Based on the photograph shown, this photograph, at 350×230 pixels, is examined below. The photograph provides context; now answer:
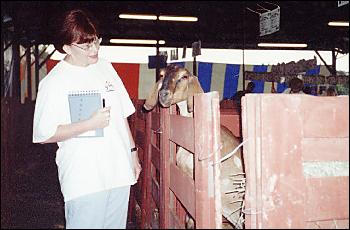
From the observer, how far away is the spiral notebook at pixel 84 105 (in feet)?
6.26

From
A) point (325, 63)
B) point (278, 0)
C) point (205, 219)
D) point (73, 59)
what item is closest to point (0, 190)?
point (73, 59)

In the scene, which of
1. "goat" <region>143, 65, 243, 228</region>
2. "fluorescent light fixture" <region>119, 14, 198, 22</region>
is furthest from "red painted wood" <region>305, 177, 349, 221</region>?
"fluorescent light fixture" <region>119, 14, 198, 22</region>

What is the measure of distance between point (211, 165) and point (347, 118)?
0.53 meters

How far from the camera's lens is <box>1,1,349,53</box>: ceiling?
7.48 m

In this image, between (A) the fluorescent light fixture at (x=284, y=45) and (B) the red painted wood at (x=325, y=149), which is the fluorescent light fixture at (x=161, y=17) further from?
(B) the red painted wood at (x=325, y=149)

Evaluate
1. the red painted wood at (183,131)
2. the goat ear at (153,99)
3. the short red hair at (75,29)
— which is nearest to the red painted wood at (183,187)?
the red painted wood at (183,131)

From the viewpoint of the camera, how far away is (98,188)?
75.0 inches

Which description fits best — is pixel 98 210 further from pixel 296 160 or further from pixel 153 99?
pixel 153 99

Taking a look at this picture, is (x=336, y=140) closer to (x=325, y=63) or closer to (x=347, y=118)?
(x=347, y=118)

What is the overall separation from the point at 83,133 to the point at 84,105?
0.43ft

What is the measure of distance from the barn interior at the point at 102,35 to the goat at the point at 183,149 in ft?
4.16

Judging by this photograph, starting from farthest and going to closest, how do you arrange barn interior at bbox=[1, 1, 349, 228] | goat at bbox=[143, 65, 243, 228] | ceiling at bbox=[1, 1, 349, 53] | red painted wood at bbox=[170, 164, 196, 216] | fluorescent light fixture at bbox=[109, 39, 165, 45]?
fluorescent light fixture at bbox=[109, 39, 165, 45], ceiling at bbox=[1, 1, 349, 53], barn interior at bbox=[1, 1, 349, 228], goat at bbox=[143, 65, 243, 228], red painted wood at bbox=[170, 164, 196, 216]

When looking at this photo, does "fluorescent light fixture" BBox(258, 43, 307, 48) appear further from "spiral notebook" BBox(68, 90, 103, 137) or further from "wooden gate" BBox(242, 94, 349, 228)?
"wooden gate" BBox(242, 94, 349, 228)

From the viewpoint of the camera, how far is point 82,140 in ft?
6.31
